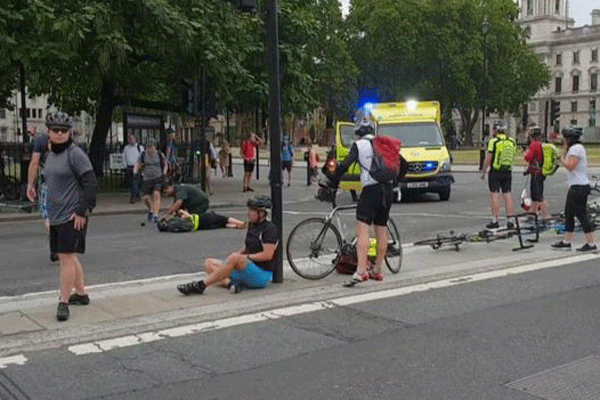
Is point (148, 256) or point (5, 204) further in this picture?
point (5, 204)

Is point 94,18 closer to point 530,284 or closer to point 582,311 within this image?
point 530,284

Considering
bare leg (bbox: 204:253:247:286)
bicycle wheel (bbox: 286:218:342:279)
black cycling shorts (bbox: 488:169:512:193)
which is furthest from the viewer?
black cycling shorts (bbox: 488:169:512:193)

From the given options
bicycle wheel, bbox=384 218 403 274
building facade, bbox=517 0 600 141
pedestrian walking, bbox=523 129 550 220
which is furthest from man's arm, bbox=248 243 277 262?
building facade, bbox=517 0 600 141

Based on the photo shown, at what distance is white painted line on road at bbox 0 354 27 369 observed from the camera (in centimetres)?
542

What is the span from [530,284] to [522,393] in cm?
377

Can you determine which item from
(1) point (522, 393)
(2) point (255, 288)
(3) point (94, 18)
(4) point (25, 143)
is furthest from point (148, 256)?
(4) point (25, 143)

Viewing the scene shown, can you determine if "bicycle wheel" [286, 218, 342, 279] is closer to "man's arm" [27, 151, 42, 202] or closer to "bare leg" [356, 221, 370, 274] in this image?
"bare leg" [356, 221, 370, 274]

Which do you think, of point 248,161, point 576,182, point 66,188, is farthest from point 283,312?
point 248,161

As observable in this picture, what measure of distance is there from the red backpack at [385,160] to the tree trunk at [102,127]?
55.6ft

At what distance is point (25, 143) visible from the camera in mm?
18547

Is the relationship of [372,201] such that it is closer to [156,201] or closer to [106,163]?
[156,201]

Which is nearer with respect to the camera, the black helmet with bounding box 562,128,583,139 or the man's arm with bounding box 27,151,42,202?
the man's arm with bounding box 27,151,42,202

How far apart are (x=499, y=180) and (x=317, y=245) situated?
552 centimetres

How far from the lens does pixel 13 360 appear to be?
217 inches
